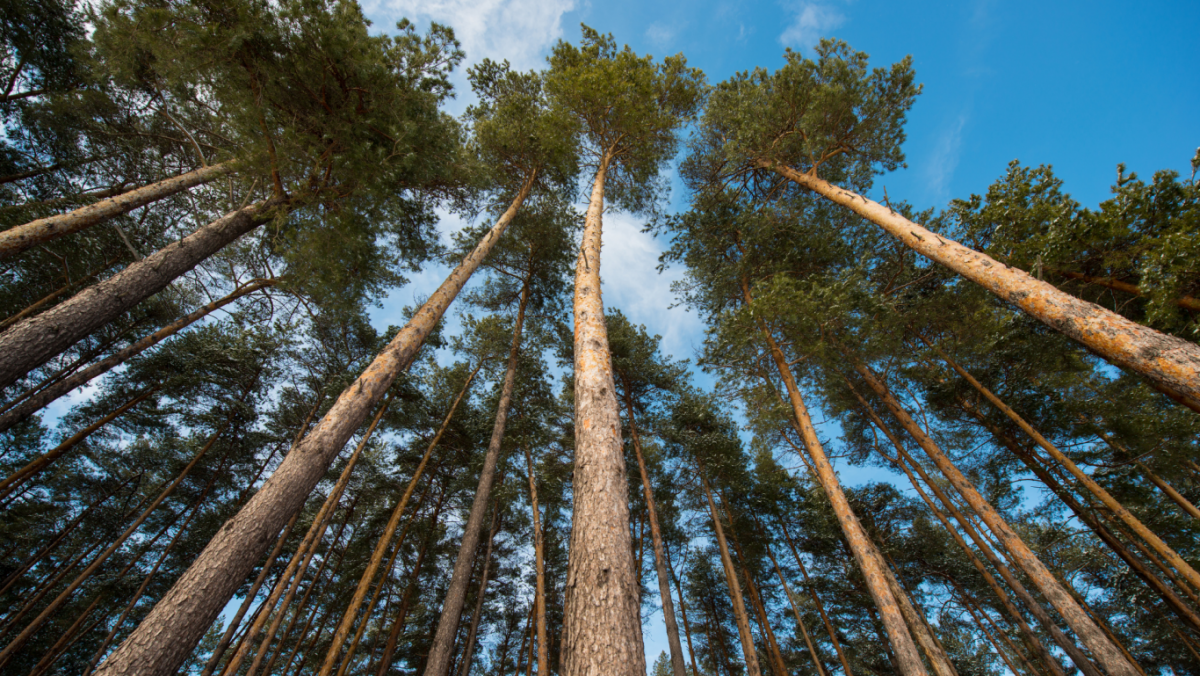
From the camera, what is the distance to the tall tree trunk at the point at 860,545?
5352 mm

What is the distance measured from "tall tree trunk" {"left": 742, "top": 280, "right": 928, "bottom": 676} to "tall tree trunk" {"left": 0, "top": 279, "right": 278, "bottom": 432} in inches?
443

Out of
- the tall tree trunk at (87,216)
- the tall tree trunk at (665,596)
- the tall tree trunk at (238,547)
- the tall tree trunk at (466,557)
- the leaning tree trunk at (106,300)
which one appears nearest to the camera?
the tall tree trunk at (238,547)

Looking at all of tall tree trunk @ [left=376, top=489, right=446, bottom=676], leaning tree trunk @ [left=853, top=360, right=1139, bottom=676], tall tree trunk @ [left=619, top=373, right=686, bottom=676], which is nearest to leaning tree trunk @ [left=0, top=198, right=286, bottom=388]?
tall tree trunk @ [left=376, top=489, right=446, bottom=676]

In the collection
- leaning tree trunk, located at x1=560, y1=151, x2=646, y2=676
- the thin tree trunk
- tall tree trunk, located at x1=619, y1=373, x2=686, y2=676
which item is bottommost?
leaning tree trunk, located at x1=560, y1=151, x2=646, y2=676

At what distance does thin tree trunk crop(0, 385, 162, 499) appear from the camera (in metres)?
8.24

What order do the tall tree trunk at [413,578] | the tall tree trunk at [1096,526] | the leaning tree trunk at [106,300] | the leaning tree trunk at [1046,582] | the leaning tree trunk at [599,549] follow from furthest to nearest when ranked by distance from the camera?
the tall tree trunk at [413,578]
the tall tree trunk at [1096,526]
the leaning tree trunk at [1046,582]
the leaning tree trunk at [106,300]
the leaning tree trunk at [599,549]

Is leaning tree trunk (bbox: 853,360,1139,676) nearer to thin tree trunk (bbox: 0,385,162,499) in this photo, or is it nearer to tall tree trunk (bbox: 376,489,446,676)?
tall tree trunk (bbox: 376,489,446,676)

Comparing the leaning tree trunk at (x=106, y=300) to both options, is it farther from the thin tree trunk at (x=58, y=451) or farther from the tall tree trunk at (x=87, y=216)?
the thin tree trunk at (x=58, y=451)

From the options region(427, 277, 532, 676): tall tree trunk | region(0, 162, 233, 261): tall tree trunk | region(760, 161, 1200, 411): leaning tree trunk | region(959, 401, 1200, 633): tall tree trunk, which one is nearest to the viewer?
region(760, 161, 1200, 411): leaning tree trunk

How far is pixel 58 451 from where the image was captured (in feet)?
27.9

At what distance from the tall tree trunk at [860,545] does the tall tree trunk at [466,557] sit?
694 cm

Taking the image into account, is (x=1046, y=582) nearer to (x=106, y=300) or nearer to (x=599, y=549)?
(x=599, y=549)

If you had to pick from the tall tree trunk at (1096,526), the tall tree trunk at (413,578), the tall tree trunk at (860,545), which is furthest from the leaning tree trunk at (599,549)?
the tall tree trunk at (413,578)

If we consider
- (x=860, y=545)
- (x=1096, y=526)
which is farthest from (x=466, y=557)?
(x=1096, y=526)
